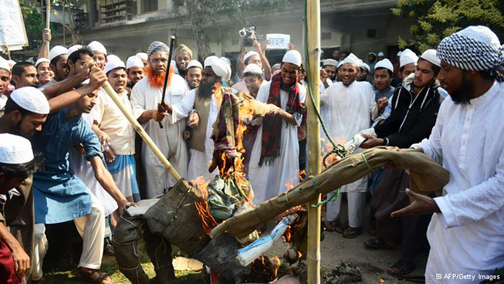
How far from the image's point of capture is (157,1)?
20734 millimetres

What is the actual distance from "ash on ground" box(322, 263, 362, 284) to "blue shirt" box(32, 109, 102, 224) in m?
2.68

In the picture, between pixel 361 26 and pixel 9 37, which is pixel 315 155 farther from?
pixel 361 26

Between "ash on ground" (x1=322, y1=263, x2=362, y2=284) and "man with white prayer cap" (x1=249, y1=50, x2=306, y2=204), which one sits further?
"man with white prayer cap" (x1=249, y1=50, x2=306, y2=204)

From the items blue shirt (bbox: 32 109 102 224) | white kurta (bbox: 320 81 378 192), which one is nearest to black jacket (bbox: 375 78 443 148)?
white kurta (bbox: 320 81 378 192)

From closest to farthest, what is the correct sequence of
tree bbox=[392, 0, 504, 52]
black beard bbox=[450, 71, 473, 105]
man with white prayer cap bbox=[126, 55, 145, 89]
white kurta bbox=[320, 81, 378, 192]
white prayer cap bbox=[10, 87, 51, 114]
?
black beard bbox=[450, 71, 473, 105] → white prayer cap bbox=[10, 87, 51, 114] → white kurta bbox=[320, 81, 378, 192] → man with white prayer cap bbox=[126, 55, 145, 89] → tree bbox=[392, 0, 504, 52]

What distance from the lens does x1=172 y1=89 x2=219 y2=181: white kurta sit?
5.29 meters

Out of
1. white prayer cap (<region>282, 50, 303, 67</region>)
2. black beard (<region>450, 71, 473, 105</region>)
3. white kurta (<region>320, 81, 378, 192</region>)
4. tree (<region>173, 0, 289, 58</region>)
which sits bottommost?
white kurta (<region>320, 81, 378, 192</region>)

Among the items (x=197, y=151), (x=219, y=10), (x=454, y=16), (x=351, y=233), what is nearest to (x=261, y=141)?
(x=197, y=151)

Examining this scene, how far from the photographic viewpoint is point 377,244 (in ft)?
16.7

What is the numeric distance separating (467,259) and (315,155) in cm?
116

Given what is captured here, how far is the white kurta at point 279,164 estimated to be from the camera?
5.61 metres

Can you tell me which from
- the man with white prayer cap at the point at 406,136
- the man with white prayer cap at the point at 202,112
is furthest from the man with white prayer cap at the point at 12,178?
the man with white prayer cap at the point at 406,136

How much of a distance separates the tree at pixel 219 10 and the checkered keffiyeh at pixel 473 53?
9656 millimetres

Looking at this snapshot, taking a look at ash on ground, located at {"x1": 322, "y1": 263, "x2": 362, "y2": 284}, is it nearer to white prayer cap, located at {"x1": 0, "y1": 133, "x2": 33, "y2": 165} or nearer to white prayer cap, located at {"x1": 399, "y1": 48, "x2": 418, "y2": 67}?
white prayer cap, located at {"x1": 0, "y1": 133, "x2": 33, "y2": 165}
